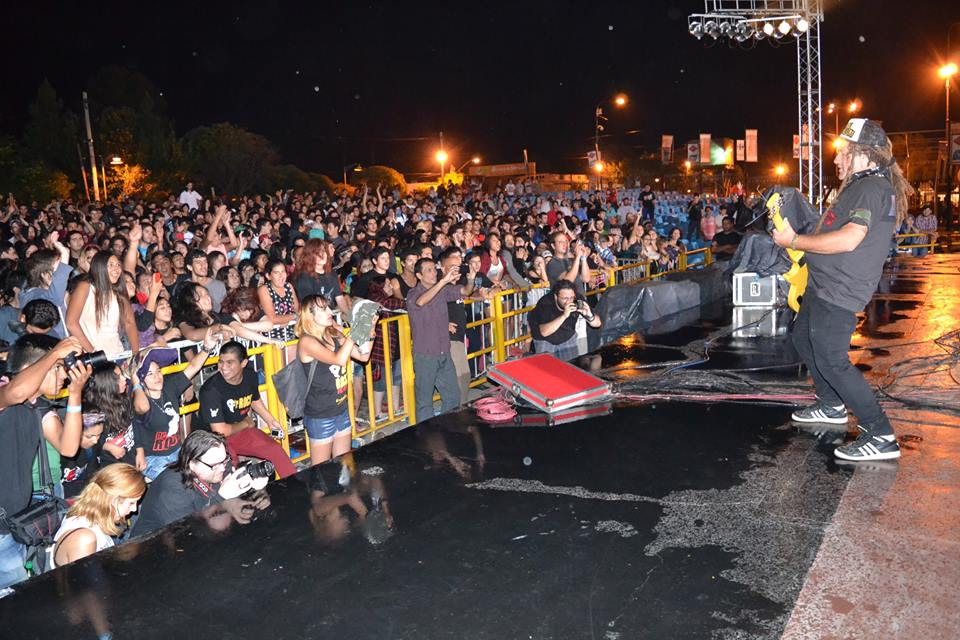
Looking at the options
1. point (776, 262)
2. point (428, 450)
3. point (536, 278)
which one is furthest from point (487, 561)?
point (776, 262)

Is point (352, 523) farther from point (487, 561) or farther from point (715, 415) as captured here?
point (715, 415)

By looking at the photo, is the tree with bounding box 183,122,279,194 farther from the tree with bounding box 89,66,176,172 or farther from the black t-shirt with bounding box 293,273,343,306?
the black t-shirt with bounding box 293,273,343,306

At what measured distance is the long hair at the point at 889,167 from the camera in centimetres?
430

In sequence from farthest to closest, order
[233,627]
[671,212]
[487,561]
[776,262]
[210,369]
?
[671,212] → [776,262] → [210,369] → [487,561] → [233,627]

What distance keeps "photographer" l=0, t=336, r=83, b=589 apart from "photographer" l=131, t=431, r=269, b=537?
0.63m

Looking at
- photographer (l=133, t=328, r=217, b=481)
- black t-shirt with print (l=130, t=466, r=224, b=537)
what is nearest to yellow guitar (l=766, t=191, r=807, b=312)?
black t-shirt with print (l=130, t=466, r=224, b=537)

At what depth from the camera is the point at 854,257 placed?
14.1ft

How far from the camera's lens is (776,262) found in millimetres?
10680

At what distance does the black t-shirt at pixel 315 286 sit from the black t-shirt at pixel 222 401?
2.89 meters

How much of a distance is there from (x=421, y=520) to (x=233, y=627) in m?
1.10

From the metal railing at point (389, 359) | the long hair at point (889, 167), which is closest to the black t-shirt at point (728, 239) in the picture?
the metal railing at point (389, 359)

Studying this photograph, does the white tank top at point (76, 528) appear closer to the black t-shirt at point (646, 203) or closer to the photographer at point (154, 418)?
the photographer at point (154, 418)

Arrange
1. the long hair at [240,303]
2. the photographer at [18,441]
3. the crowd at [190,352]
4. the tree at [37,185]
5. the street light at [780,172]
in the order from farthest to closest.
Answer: the street light at [780,172] → the tree at [37,185] → the long hair at [240,303] → the crowd at [190,352] → the photographer at [18,441]

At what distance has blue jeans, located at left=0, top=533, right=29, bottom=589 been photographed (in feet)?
12.5
